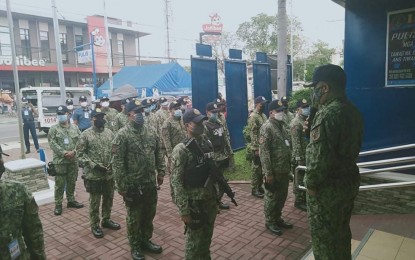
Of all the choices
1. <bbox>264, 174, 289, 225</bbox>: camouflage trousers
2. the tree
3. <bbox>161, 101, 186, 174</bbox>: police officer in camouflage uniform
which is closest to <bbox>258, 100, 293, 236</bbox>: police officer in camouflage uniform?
<bbox>264, 174, 289, 225</bbox>: camouflage trousers

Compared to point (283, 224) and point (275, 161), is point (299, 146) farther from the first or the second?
point (283, 224)

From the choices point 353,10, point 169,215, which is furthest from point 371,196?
point 169,215

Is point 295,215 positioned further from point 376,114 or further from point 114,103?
point 114,103

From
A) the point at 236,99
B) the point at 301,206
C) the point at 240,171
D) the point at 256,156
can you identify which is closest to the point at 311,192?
the point at 301,206

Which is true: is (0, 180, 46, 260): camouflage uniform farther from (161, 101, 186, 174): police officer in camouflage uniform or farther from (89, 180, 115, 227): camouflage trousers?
(161, 101, 186, 174): police officer in camouflage uniform

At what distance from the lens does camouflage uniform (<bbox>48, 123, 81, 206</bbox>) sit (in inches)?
230

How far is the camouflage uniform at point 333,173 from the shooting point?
8.86ft

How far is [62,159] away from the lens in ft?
19.3

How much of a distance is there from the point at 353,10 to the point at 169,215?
456 centimetres

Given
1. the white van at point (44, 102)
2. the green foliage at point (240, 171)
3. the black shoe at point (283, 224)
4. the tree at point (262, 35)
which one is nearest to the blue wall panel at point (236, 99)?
the green foliage at point (240, 171)

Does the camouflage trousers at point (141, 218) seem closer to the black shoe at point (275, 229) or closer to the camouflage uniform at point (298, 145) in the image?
the black shoe at point (275, 229)

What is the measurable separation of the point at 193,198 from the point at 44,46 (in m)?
32.7

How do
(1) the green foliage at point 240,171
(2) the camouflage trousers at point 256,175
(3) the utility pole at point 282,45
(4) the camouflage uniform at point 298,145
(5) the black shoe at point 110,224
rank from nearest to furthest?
(5) the black shoe at point 110,224 < (4) the camouflage uniform at point 298,145 < (2) the camouflage trousers at point 256,175 < (1) the green foliage at point 240,171 < (3) the utility pole at point 282,45

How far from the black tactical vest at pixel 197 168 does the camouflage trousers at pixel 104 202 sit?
2.29 m
